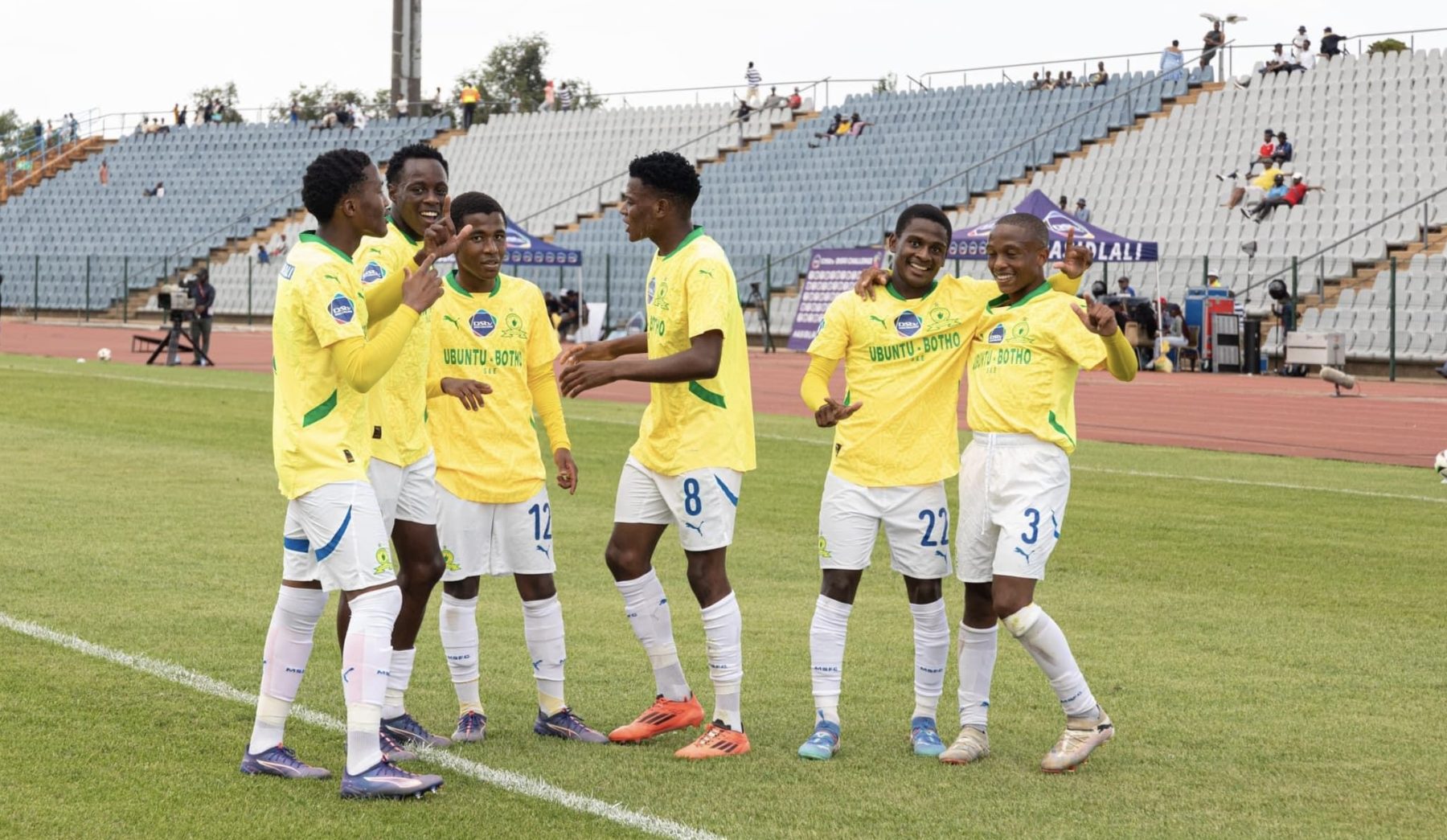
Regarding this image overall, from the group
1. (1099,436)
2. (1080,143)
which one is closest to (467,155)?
(1080,143)

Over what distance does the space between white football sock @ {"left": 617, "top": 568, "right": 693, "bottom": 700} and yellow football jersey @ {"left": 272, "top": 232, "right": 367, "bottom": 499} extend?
4.19 ft

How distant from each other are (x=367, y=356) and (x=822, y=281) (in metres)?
32.9

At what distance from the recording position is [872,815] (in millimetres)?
5168

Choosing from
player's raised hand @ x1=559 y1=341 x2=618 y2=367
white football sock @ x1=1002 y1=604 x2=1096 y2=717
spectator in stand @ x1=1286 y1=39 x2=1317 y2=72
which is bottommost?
white football sock @ x1=1002 y1=604 x2=1096 y2=717

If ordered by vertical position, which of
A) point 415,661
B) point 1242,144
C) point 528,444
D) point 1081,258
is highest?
point 1242,144

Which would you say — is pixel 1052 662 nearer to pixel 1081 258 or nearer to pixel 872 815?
pixel 872 815

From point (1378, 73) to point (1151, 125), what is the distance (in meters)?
5.05

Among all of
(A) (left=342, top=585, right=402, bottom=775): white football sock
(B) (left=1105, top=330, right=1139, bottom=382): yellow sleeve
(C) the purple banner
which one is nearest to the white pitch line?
(A) (left=342, top=585, right=402, bottom=775): white football sock

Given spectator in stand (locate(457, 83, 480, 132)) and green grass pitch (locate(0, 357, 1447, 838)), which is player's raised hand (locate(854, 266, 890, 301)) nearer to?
green grass pitch (locate(0, 357, 1447, 838))

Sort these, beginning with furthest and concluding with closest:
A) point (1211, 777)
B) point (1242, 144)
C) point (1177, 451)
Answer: point (1242, 144) < point (1177, 451) < point (1211, 777)

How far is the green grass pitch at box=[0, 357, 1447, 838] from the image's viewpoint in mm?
5188

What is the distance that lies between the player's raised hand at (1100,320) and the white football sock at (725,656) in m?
1.59

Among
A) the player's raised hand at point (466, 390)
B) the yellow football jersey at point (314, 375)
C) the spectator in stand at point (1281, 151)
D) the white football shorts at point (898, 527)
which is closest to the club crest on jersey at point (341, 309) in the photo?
the yellow football jersey at point (314, 375)

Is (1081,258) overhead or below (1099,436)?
overhead
